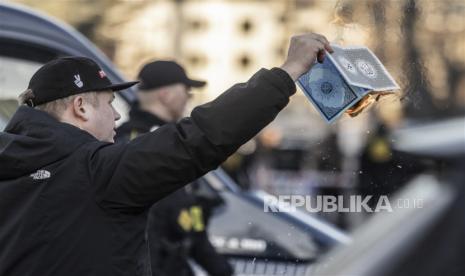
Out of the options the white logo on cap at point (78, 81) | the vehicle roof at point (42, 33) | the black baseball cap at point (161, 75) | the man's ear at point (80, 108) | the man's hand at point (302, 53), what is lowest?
the black baseball cap at point (161, 75)

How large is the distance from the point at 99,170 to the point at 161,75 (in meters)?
2.50

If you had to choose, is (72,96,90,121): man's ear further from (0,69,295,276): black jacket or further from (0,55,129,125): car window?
(0,55,129,125): car window

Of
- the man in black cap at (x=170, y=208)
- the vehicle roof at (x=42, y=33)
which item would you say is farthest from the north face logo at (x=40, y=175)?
the vehicle roof at (x=42, y=33)

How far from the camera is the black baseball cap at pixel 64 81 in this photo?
12.1ft

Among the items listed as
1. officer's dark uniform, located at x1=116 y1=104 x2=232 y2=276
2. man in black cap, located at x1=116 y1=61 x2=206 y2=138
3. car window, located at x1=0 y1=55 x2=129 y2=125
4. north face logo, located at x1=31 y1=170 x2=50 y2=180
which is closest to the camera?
north face logo, located at x1=31 y1=170 x2=50 y2=180

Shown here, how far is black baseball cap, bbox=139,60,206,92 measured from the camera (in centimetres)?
589

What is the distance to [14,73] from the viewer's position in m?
6.07

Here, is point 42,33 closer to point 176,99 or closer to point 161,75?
point 161,75

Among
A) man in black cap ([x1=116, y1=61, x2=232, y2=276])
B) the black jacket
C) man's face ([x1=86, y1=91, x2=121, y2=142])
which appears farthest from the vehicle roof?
the black jacket

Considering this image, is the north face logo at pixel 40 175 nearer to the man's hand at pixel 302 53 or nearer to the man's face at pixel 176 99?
the man's hand at pixel 302 53

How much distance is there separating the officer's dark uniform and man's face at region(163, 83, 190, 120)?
182 mm

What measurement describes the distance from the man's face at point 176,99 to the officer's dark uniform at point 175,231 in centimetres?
18

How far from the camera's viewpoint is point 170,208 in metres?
5.46

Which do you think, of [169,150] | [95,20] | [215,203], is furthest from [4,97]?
[95,20]
